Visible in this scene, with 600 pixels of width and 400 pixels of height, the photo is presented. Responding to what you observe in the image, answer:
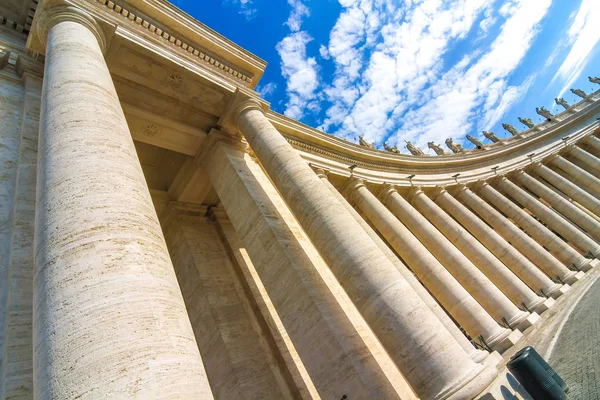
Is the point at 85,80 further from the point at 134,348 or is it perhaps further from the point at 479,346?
the point at 479,346

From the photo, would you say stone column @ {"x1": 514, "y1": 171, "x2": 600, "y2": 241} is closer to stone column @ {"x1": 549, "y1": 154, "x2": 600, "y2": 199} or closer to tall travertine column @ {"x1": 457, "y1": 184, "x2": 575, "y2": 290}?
stone column @ {"x1": 549, "y1": 154, "x2": 600, "y2": 199}

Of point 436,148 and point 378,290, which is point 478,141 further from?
point 378,290

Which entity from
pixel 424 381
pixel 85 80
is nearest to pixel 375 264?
pixel 424 381

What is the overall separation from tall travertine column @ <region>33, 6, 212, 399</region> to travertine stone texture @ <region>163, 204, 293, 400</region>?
32.1ft

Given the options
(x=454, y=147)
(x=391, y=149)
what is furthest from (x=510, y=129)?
(x=391, y=149)

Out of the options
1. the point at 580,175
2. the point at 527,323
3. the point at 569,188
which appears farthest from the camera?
the point at 580,175

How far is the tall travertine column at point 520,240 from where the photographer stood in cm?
2989

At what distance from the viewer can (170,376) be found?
434 centimetres

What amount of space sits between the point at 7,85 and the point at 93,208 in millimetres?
8575

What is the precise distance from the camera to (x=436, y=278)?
23562mm

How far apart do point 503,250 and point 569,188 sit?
A: 19658 mm

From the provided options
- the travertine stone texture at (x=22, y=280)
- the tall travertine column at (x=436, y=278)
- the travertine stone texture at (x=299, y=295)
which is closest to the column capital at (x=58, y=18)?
the travertine stone texture at (x=22, y=280)

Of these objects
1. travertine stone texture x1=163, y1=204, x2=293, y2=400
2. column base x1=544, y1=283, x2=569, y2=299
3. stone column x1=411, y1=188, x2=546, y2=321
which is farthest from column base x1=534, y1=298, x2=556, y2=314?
travertine stone texture x1=163, y1=204, x2=293, y2=400

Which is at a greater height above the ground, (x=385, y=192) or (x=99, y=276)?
(x=385, y=192)
